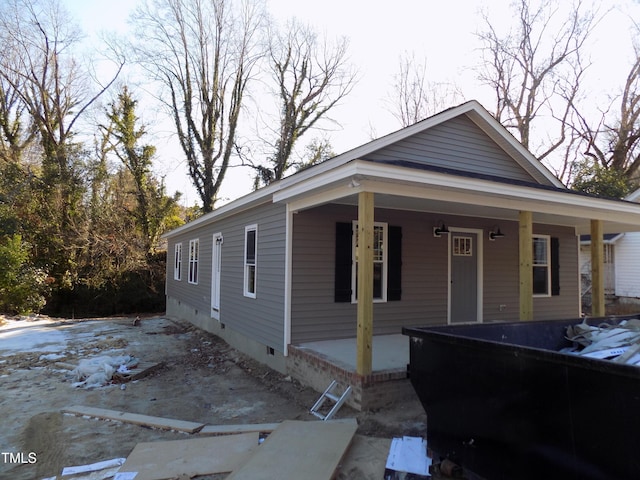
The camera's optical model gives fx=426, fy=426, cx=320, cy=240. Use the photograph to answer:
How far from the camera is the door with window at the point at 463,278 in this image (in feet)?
26.8

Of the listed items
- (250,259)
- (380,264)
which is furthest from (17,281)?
(380,264)

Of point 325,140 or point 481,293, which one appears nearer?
point 481,293

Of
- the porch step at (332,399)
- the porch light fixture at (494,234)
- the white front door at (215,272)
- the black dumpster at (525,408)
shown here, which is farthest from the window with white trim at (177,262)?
the black dumpster at (525,408)

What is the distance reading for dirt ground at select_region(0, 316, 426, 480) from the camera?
12.8 ft

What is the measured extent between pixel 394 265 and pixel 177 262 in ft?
34.2

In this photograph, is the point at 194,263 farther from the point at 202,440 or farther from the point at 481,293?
the point at 202,440

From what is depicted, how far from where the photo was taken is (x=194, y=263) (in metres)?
13.1

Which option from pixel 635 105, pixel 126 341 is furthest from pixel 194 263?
pixel 635 105

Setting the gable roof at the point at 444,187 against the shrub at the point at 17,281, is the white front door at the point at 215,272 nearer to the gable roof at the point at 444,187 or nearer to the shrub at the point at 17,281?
the gable roof at the point at 444,187

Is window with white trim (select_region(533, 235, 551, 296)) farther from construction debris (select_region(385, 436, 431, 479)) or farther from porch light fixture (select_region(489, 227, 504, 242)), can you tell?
construction debris (select_region(385, 436, 431, 479))

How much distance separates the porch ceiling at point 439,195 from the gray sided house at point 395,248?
0.7 inches

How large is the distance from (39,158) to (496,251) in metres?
21.9

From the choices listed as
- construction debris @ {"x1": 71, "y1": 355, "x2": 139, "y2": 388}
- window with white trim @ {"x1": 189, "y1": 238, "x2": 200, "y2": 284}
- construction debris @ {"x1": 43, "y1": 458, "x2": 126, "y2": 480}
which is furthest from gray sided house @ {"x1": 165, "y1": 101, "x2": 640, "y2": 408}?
window with white trim @ {"x1": 189, "y1": 238, "x2": 200, "y2": 284}

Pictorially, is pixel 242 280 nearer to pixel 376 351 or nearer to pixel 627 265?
pixel 376 351
